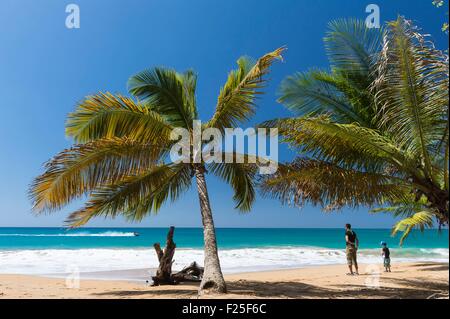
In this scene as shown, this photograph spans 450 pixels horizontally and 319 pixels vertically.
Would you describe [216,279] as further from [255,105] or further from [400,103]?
[400,103]

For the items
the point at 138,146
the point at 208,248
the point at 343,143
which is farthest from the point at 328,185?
the point at 138,146

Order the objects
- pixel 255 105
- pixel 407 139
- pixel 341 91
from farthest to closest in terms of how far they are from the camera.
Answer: pixel 341 91
pixel 255 105
pixel 407 139

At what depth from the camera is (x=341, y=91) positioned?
10.6 metres

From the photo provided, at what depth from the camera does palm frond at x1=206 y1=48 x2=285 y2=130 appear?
8.70 metres

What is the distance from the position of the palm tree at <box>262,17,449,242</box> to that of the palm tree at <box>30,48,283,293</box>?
1.35 meters

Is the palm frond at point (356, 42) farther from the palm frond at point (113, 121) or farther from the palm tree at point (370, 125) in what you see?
the palm frond at point (113, 121)

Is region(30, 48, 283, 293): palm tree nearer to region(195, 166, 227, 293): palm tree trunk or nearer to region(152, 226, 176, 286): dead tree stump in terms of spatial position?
region(195, 166, 227, 293): palm tree trunk

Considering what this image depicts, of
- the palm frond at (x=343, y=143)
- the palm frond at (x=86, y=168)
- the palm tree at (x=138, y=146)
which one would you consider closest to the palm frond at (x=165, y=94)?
the palm tree at (x=138, y=146)

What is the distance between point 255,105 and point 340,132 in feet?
7.99

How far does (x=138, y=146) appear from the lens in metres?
9.08

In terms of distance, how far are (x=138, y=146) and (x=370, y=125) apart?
5600 millimetres

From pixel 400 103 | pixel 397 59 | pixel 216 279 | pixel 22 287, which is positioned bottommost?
pixel 22 287

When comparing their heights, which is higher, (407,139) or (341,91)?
(341,91)
